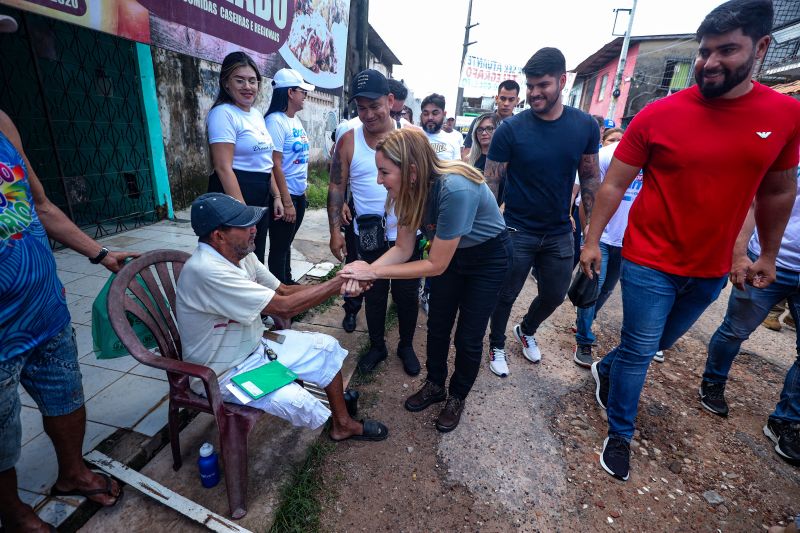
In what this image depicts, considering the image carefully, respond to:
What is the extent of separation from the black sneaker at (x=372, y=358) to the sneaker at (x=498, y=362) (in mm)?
875

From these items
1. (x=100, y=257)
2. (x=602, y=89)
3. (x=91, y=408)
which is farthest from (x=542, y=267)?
(x=602, y=89)

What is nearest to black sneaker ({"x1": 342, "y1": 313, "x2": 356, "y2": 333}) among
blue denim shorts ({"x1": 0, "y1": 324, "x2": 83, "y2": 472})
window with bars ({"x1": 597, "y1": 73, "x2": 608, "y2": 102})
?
blue denim shorts ({"x1": 0, "y1": 324, "x2": 83, "y2": 472})

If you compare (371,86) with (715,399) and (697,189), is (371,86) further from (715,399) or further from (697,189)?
(715,399)

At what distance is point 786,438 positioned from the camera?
2531 mm

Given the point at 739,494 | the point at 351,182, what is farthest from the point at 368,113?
the point at 739,494

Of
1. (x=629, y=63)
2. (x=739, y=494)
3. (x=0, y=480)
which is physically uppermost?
(x=629, y=63)

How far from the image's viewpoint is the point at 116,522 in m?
1.78

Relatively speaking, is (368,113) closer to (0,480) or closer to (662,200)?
(662,200)

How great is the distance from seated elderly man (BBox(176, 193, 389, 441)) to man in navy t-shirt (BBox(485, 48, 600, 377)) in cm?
145

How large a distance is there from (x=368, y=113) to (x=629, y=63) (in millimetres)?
22653

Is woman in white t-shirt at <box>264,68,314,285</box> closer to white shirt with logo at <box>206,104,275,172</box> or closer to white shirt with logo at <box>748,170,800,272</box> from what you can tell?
white shirt with logo at <box>206,104,275,172</box>

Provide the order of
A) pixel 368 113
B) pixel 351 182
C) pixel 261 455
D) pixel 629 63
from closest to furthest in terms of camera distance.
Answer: pixel 261 455, pixel 368 113, pixel 351 182, pixel 629 63

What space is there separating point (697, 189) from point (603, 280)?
1583mm

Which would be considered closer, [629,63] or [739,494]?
[739,494]
